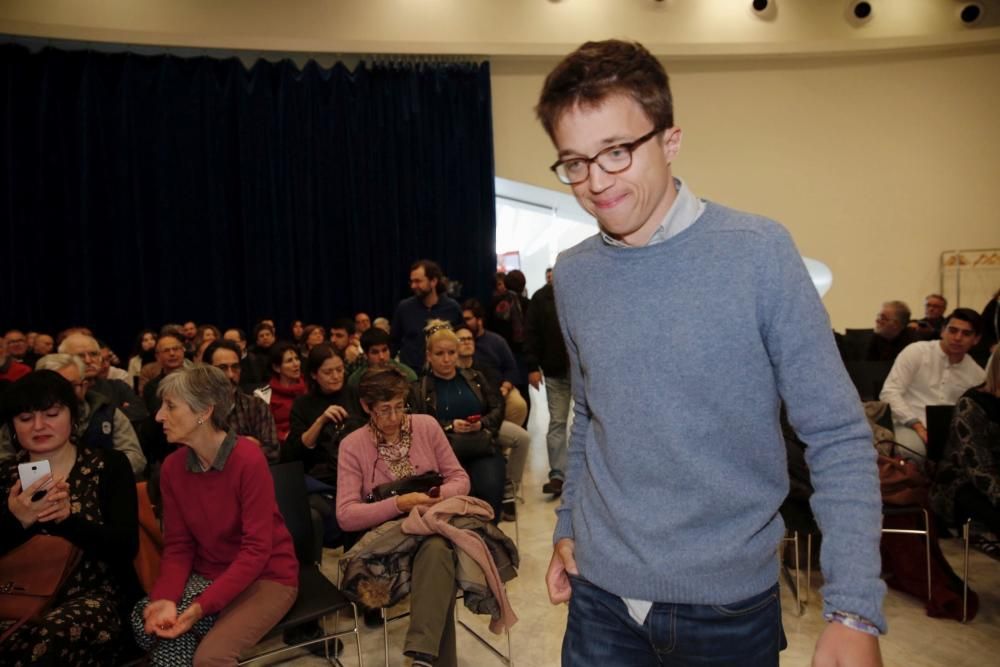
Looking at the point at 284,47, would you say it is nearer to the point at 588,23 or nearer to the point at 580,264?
the point at 588,23

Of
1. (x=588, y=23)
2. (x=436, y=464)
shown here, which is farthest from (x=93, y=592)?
(x=588, y=23)

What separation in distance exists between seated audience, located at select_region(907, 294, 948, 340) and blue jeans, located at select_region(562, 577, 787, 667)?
21.6 ft

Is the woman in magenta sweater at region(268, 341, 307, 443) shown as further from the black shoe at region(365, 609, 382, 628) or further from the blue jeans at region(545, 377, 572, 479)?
the blue jeans at region(545, 377, 572, 479)

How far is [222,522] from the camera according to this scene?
104 inches

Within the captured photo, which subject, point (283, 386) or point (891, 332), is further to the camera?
point (891, 332)

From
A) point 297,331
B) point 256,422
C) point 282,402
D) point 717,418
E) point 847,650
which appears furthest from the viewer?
point 297,331

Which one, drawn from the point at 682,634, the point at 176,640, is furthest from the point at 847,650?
the point at 176,640

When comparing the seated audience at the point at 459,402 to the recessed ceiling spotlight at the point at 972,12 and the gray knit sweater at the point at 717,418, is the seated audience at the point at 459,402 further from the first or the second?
the recessed ceiling spotlight at the point at 972,12

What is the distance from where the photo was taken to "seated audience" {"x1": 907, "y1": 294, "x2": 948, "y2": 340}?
22.6ft

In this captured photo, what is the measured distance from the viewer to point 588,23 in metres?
9.95

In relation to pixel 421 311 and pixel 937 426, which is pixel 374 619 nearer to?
pixel 937 426

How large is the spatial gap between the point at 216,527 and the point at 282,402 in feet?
7.33

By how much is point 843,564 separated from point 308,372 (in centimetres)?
372

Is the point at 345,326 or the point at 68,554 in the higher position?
the point at 345,326
